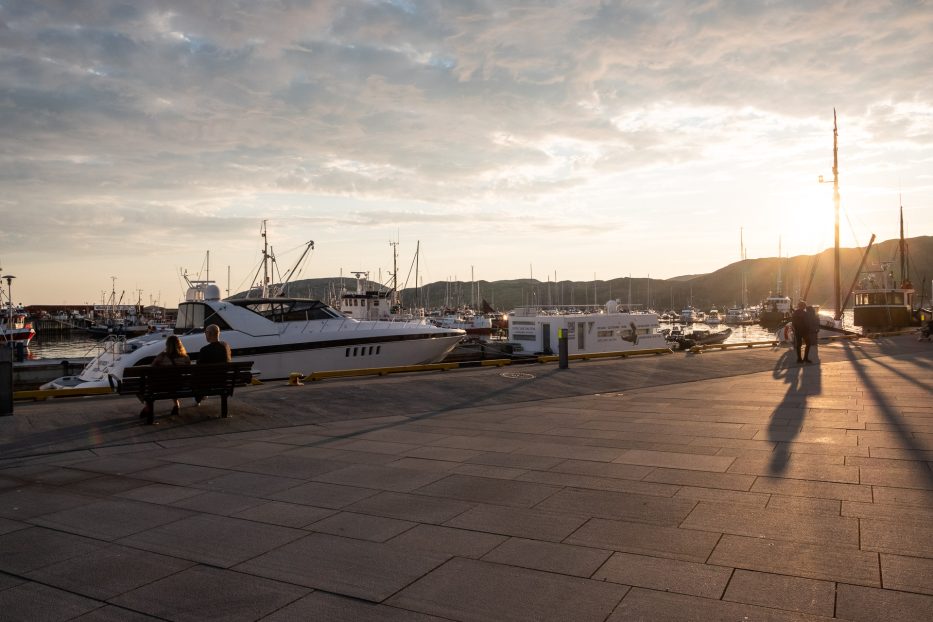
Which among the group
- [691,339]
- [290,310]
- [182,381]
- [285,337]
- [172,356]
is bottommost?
[691,339]

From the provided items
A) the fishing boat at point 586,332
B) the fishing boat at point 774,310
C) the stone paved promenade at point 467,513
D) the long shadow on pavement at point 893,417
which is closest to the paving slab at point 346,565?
the stone paved promenade at point 467,513

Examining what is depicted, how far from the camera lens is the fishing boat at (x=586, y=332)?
3847 centimetres

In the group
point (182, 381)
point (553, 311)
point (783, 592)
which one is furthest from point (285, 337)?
point (553, 311)

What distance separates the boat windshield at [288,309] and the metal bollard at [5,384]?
1101cm

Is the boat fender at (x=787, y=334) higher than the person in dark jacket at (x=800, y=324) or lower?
lower

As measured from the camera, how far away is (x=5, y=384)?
10234 millimetres

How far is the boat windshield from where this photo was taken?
2164 centimetres

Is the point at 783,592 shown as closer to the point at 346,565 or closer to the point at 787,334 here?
the point at 346,565

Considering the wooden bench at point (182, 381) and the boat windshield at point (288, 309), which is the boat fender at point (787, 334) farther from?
the wooden bench at point (182, 381)

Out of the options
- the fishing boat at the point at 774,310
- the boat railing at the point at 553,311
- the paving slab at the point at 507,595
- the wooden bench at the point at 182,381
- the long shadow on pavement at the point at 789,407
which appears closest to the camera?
the paving slab at the point at 507,595

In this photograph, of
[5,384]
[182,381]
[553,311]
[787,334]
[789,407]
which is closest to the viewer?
[182,381]

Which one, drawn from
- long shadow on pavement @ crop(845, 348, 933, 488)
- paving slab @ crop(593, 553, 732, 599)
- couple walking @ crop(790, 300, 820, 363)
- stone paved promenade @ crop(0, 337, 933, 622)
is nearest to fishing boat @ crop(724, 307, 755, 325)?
couple walking @ crop(790, 300, 820, 363)

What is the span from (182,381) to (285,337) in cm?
1131

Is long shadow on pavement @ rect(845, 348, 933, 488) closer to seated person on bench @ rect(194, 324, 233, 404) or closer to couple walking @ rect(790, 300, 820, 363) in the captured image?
couple walking @ rect(790, 300, 820, 363)
